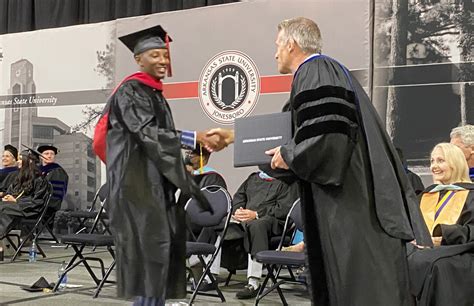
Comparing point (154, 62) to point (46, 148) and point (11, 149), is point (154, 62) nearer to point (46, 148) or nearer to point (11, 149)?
point (46, 148)

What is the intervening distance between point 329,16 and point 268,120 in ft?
13.0

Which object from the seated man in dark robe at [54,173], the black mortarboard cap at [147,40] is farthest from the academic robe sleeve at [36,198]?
the black mortarboard cap at [147,40]

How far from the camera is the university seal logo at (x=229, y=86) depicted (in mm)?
6320

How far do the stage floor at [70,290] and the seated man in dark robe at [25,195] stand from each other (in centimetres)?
46

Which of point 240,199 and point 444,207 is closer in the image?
point 444,207

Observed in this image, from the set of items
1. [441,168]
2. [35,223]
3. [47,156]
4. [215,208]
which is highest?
[47,156]

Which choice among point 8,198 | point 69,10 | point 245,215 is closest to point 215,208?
point 245,215

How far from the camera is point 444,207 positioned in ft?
11.7

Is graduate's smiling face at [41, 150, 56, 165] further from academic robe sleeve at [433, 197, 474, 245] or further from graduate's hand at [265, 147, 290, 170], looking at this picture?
graduate's hand at [265, 147, 290, 170]

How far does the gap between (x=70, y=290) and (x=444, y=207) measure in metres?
2.82

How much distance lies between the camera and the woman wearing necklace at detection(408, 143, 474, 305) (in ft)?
10.1

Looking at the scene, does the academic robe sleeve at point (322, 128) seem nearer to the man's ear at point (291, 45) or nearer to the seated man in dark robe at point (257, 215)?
the man's ear at point (291, 45)

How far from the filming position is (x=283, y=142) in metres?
2.18

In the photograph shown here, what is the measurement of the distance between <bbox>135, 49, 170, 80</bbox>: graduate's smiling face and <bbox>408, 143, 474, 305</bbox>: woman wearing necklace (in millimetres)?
1611
